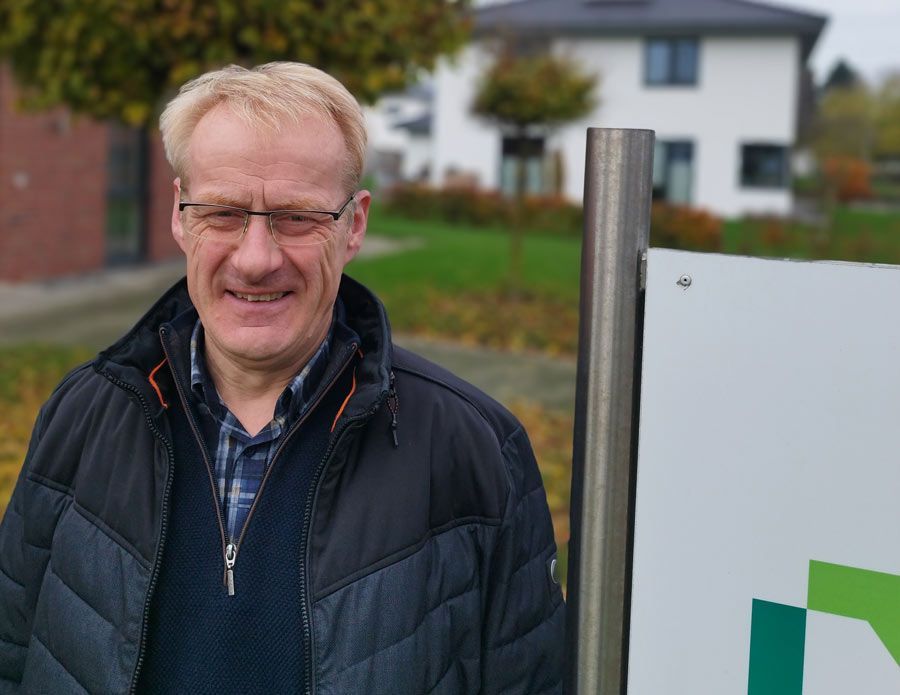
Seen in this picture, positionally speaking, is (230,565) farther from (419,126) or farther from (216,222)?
(419,126)

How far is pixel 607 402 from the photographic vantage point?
152 centimetres

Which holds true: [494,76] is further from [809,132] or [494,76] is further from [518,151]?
[809,132]

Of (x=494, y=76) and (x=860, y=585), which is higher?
(x=494, y=76)

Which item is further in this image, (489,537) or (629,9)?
(629,9)

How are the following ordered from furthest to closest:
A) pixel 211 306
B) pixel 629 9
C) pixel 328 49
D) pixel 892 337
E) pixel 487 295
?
pixel 629 9, pixel 487 295, pixel 328 49, pixel 211 306, pixel 892 337

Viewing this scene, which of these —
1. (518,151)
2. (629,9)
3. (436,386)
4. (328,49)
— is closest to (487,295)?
(518,151)

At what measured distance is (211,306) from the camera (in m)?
1.92

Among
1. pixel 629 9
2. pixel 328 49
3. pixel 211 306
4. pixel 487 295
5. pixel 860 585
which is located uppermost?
pixel 629 9

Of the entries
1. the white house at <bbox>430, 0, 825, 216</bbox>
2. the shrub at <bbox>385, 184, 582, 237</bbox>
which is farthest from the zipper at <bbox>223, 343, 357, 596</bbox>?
the white house at <bbox>430, 0, 825, 216</bbox>

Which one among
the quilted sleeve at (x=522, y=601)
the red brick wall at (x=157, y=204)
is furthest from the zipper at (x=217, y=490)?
the red brick wall at (x=157, y=204)

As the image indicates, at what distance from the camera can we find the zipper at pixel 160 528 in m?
1.80

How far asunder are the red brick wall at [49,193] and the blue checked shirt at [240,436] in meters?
10.6

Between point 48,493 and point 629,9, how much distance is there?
108ft

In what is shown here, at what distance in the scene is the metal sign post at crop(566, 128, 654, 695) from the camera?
1.51 meters
